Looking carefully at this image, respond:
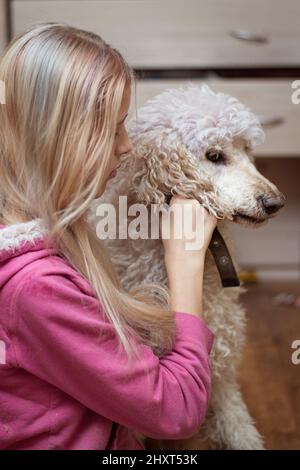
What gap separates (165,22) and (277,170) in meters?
0.62

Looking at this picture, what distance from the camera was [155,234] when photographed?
0.83m

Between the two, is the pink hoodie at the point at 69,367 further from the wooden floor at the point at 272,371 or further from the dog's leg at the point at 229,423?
the wooden floor at the point at 272,371

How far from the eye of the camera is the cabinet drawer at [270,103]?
1516 millimetres

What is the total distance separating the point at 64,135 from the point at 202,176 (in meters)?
0.21

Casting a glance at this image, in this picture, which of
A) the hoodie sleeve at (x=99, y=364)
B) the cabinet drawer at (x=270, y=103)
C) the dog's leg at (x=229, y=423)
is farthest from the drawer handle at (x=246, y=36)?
the hoodie sleeve at (x=99, y=364)

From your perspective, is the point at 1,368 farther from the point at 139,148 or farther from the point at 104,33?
the point at 104,33

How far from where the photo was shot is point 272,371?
1306mm

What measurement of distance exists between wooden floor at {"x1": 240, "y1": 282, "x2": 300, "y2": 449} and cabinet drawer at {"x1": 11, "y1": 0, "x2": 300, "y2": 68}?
2.21ft

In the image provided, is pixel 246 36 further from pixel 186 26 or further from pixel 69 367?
pixel 69 367

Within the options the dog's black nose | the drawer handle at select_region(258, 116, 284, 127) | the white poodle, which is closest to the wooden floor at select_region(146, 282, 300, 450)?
the white poodle

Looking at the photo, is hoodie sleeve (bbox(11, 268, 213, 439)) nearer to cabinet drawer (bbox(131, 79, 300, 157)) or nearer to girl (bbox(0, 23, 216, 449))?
girl (bbox(0, 23, 216, 449))

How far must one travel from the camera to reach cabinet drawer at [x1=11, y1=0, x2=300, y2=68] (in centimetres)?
151

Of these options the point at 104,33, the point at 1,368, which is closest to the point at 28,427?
the point at 1,368

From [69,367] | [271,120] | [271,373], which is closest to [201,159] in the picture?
[69,367]
